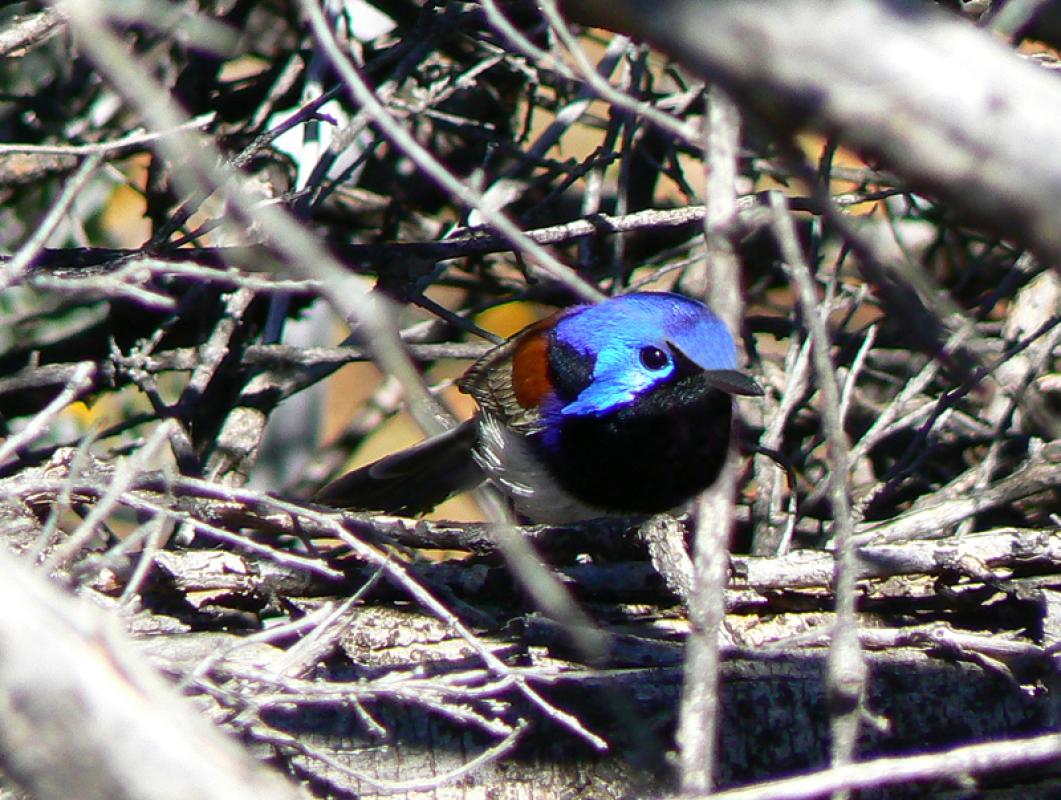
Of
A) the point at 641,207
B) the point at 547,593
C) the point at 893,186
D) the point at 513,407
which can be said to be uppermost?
the point at 641,207

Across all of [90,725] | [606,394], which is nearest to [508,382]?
[606,394]

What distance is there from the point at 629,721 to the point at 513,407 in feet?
8.77

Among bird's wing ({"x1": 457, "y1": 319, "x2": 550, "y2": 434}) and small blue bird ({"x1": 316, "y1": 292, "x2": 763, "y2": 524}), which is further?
bird's wing ({"x1": 457, "y1": 319, "x2": 550, "y2": 434})

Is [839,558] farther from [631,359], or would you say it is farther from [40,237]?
[631,359]

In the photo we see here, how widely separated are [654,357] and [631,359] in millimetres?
79

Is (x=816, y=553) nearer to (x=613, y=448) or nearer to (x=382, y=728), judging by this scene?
(x=613, y=448)

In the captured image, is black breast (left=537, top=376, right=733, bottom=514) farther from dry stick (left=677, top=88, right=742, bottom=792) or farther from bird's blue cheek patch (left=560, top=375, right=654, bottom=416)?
dry stick (left=677, top=88, right=742, bottom=792)

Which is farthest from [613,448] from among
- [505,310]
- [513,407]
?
[505,310]

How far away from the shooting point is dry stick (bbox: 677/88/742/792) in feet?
4.74

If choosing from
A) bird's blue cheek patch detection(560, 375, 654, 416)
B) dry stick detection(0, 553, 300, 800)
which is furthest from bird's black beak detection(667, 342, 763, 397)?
dry stick detection(0, 553, 300, 800)

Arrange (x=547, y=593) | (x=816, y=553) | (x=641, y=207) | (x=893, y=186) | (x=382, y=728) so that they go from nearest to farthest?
(x=547, y=593) → (x=382, y=728) → (x=816, y=553) → (x=893, y=186) → (x=641, y=207)

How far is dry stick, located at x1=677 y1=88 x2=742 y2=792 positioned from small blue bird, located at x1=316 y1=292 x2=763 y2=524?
182 cm

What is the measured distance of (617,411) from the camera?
3.71 meters

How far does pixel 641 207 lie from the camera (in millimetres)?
4648
